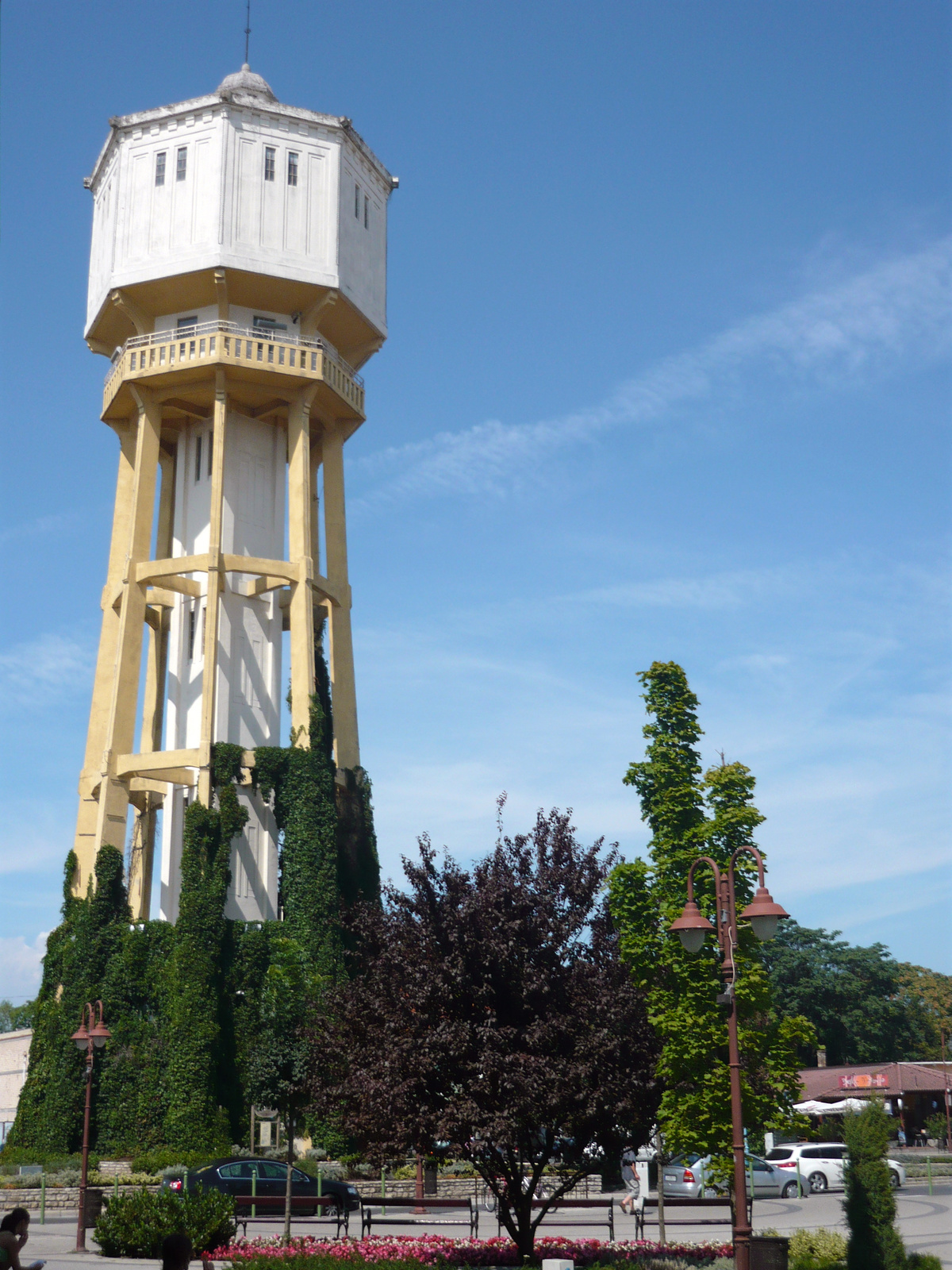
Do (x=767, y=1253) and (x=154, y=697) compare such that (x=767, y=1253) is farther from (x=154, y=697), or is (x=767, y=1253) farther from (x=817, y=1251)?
(x=154, y=697)

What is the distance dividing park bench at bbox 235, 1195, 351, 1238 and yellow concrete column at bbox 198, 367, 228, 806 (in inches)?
544

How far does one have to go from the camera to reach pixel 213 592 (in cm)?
4272

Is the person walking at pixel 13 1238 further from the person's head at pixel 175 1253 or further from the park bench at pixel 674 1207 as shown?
the park bench at pixel 674 1207

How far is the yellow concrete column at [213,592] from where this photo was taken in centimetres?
4181

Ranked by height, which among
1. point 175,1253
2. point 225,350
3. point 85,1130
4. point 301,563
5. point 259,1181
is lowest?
point 175,1253

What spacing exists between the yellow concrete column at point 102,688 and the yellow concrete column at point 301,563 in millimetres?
5632

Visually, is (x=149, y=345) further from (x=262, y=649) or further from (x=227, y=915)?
(x=227, y=915)

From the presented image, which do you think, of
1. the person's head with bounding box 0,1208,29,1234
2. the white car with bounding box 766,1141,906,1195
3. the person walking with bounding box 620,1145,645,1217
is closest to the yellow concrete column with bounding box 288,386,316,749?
the person walking with bounding box 620,1145,645,1217

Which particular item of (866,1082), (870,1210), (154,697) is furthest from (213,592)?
(866,1082)

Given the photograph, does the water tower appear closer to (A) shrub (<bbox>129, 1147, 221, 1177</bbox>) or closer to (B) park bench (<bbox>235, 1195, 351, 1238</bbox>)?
(A) shrub (<bbox>129, 1147, 221, 1177</bbox>)

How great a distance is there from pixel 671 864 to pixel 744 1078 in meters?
4.09

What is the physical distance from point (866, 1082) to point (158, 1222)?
49324 millimetres

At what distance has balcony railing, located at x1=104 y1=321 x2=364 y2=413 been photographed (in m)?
44.6

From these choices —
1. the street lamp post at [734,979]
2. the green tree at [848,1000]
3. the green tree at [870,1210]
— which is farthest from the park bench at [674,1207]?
the green tree at [848,1000]
